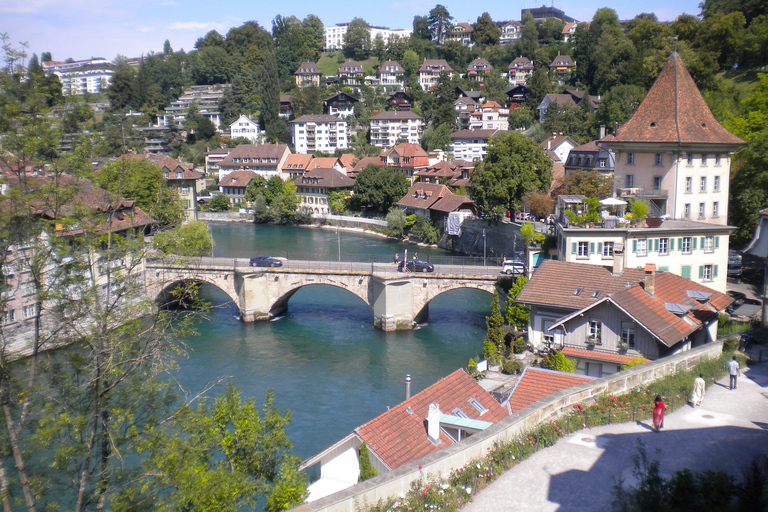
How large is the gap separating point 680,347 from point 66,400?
1683cm

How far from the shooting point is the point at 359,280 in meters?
34.7

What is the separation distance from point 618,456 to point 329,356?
20.6 meters

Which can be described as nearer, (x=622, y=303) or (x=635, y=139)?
(x=622, y=303)

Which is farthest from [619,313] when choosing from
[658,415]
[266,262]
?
[266,262]

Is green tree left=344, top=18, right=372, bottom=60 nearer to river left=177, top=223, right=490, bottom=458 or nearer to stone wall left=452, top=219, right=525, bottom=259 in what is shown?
stone wall left=452, top=219, right=525, bottom=259

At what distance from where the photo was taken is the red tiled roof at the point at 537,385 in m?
14.7

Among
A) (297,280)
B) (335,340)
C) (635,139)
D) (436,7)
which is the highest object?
(436,7)

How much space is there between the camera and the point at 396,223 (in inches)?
2304

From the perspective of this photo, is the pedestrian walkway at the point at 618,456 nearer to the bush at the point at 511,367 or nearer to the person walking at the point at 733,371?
the person walking at the point at 733,371

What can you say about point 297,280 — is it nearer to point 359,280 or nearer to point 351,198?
point 359,280

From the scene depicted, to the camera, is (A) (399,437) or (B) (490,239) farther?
(B) (490,239)

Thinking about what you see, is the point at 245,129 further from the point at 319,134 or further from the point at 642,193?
the point at 642,193

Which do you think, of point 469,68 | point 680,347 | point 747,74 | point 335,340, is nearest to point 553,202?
point 335,340

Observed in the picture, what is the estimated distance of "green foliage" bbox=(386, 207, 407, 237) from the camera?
5859cm
